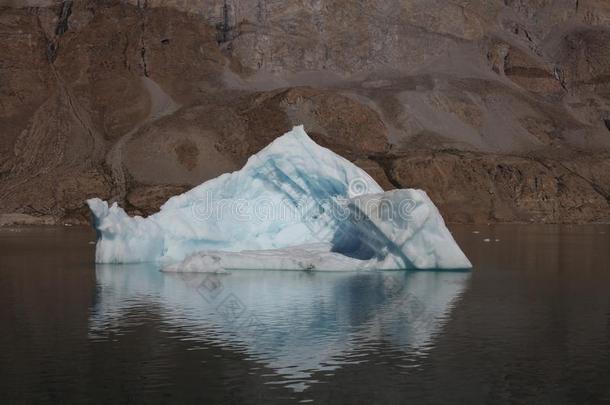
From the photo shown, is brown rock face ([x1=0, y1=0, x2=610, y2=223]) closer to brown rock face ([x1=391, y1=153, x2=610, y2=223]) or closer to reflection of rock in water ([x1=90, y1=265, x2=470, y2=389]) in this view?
brown rock face ([x1=391, y1=153, x2=610, y2=223])

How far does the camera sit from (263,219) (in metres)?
49.2

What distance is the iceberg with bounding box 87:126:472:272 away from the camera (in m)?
46.9

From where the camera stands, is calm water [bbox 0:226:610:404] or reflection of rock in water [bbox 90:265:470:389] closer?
calm water [bbox 0:226:610:404]

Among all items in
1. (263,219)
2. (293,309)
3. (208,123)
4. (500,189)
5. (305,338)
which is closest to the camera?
(305,338)

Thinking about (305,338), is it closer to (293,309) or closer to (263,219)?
(293,309)

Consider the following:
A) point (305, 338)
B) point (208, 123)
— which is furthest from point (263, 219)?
point (208, 123)

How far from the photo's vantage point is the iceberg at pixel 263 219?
46.9 metres

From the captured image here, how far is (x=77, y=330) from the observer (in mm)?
26812

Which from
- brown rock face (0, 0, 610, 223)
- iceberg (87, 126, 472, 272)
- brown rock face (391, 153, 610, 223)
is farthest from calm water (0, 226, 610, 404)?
brown rock face (391, 153, 610, 223)

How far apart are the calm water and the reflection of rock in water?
8 cm

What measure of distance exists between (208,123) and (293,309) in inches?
5138

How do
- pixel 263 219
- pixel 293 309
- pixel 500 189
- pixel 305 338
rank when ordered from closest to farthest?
pixel 305 338, pixel 293 309, pixel 263 219, pixel 500 189

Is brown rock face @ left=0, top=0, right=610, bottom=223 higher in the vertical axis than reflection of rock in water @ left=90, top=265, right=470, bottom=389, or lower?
higher

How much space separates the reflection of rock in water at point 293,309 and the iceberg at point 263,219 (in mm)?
2805
